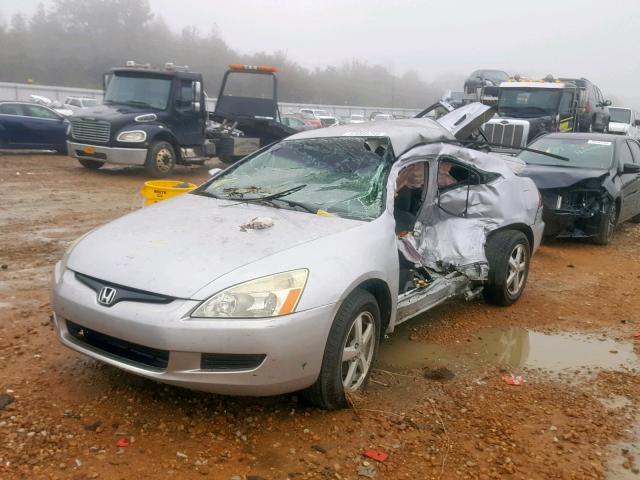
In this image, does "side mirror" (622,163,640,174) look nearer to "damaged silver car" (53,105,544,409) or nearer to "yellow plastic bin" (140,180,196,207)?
"damaged silver car" (53,105,544,409)

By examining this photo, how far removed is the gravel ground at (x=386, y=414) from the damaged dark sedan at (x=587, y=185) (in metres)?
3.01

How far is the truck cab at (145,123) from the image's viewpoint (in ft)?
40.0

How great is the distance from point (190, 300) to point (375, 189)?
5.48 ft

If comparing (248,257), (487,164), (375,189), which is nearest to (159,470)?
(248,257)

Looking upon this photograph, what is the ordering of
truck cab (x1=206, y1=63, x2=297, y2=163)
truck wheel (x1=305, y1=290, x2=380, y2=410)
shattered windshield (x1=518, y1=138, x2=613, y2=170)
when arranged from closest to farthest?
1. truck wheel (x1=305, y1=290, x2=380, y2=410)
2. shattered windshield (x1=518, y1=138, x2=613, y2=170)
3. truck cab (x1=206, y1=63, x2=297, y2=163)

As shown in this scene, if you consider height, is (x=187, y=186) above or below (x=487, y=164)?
below

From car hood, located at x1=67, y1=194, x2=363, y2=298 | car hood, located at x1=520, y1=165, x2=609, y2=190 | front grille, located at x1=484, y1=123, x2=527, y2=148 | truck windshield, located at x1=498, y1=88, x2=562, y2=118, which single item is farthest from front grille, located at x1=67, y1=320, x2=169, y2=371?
truck windshield, located at x1=498, y1=88, x2=562, y2=118

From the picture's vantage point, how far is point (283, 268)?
2.95 meters

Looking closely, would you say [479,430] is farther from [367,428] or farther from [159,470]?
[159,470]

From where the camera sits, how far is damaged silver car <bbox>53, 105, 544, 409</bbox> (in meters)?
2.78

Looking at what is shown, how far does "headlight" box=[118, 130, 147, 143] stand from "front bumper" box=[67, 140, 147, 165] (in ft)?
0.62

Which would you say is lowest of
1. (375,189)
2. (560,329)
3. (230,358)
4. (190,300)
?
(560,329)

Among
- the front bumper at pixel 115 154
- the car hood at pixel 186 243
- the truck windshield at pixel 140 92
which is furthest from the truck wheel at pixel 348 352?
the truck windshield at pixel 140 92

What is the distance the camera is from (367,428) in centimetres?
311
